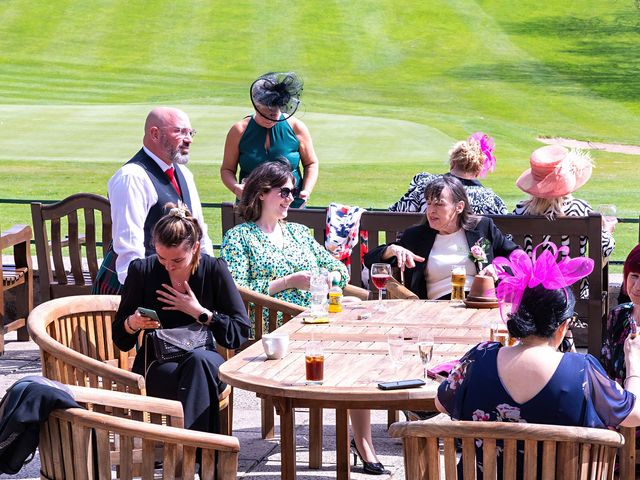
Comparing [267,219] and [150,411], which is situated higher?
[267,219]

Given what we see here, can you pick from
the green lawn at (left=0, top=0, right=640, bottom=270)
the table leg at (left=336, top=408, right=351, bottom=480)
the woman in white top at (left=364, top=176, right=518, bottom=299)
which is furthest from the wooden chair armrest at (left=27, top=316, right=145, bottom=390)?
the green lawn at (left=0, top=0, right=640, bottom=270)

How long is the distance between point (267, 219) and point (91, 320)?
137cm

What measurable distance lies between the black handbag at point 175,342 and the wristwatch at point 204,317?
0.05 m

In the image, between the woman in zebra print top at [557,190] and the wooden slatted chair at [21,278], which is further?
the wooden slatted chair at [21,278]

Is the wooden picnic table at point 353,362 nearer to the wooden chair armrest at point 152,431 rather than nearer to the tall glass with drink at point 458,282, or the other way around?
the tall glass with drink at point 458,282

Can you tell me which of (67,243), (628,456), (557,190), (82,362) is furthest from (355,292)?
(67,243)

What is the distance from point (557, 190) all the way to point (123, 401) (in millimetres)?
4185

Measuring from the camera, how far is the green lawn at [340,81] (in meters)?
23.7

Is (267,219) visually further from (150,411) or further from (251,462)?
(150,411)

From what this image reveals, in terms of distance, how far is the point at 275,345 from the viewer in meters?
4.72

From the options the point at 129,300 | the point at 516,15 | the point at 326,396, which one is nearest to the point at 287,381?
the point at 326,396

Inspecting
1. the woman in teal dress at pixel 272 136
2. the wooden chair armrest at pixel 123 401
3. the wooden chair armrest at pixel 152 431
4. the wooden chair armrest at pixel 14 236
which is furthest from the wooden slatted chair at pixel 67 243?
the wooden chair armrest at pixel 152 431

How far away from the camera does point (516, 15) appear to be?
51031mm

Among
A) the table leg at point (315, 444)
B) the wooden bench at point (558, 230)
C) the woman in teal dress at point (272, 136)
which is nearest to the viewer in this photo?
the table leg at point (315, 444)
